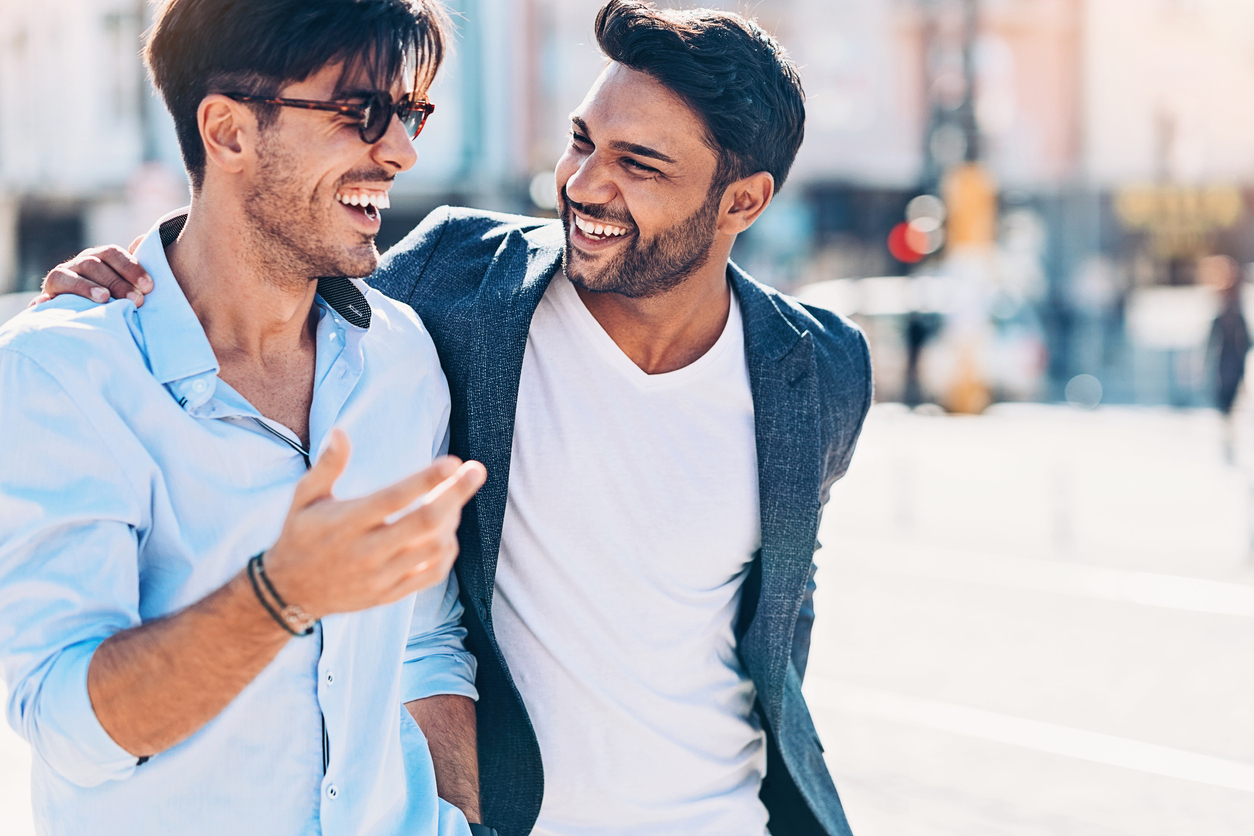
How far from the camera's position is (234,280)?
6.64 ft

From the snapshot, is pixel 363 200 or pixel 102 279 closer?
pixel 102 279

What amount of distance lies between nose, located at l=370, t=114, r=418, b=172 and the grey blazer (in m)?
0.47

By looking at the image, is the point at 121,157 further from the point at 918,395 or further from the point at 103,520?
the point at 103,520

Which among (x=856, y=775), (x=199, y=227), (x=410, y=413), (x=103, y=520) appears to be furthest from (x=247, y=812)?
(x=856, y=775)

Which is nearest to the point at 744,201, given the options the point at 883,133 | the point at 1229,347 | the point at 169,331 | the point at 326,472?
the point at 169,331

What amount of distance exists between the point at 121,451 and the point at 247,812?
0.53 metres

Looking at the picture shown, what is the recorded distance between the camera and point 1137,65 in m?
32.8

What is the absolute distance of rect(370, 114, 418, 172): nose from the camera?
6.75ft

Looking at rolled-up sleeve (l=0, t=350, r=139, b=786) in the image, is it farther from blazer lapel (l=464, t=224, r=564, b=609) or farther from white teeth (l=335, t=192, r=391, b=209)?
blazer lapel (l=464, t=224, r=564, b=609)

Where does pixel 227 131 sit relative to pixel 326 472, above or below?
above

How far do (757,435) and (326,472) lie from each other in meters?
1.43

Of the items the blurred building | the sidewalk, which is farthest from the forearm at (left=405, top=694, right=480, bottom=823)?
the blurred building

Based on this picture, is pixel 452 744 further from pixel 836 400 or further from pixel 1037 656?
pixel 1037 656

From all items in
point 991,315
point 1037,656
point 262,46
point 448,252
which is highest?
point 262,46
